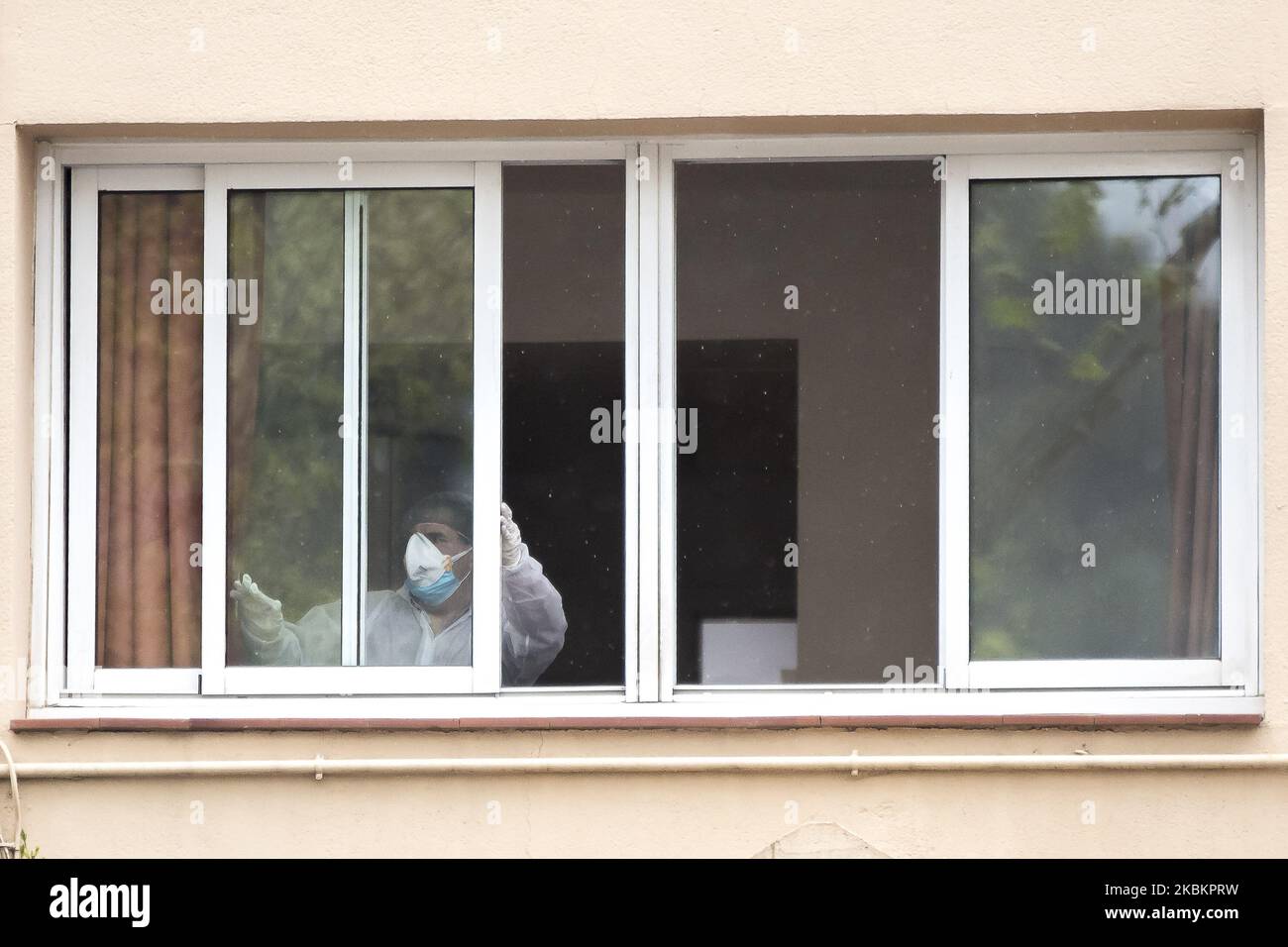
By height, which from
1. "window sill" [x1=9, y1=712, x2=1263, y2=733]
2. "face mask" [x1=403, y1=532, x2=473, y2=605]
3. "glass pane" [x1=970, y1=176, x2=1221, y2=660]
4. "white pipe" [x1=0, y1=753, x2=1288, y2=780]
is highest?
"glass pane" [x1=970, y1=176, x2=1221, y2=660]

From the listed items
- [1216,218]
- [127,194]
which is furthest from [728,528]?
[127,194]

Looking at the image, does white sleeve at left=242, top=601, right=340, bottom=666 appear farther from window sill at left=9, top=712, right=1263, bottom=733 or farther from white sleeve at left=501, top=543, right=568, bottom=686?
white sleeve at left=501, top=543, right=568, bottom=686

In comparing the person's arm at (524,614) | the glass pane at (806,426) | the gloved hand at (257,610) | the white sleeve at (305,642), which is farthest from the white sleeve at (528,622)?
the gloved hand at (257,610)

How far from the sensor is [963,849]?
4320mm

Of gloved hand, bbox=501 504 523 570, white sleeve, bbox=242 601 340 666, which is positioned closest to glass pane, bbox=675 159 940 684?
gloved hand, bbox=501 504 523 570

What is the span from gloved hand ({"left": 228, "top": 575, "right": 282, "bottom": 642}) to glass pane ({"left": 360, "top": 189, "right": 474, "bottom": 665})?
292 millimetres

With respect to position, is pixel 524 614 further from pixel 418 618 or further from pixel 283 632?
pixel 283 632

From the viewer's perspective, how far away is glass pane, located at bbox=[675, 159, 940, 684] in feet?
14.9

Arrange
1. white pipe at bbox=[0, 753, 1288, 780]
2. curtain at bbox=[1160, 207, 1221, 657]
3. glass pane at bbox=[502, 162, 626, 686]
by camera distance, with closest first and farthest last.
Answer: white pipe at bbox=[0, 753, 1288, 780], curtain at bbox=[1160, 207, 1221, 657], glass pane at bbox=[502, 162, 626, 686]

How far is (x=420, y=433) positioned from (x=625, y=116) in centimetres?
120

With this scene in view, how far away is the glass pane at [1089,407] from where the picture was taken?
4465 millimetres

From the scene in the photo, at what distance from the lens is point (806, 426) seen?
15.4 feet

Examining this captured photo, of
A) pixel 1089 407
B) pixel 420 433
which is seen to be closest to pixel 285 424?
pixel 420 433

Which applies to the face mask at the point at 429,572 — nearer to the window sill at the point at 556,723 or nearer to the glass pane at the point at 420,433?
the glass pane at the point at 420,433
